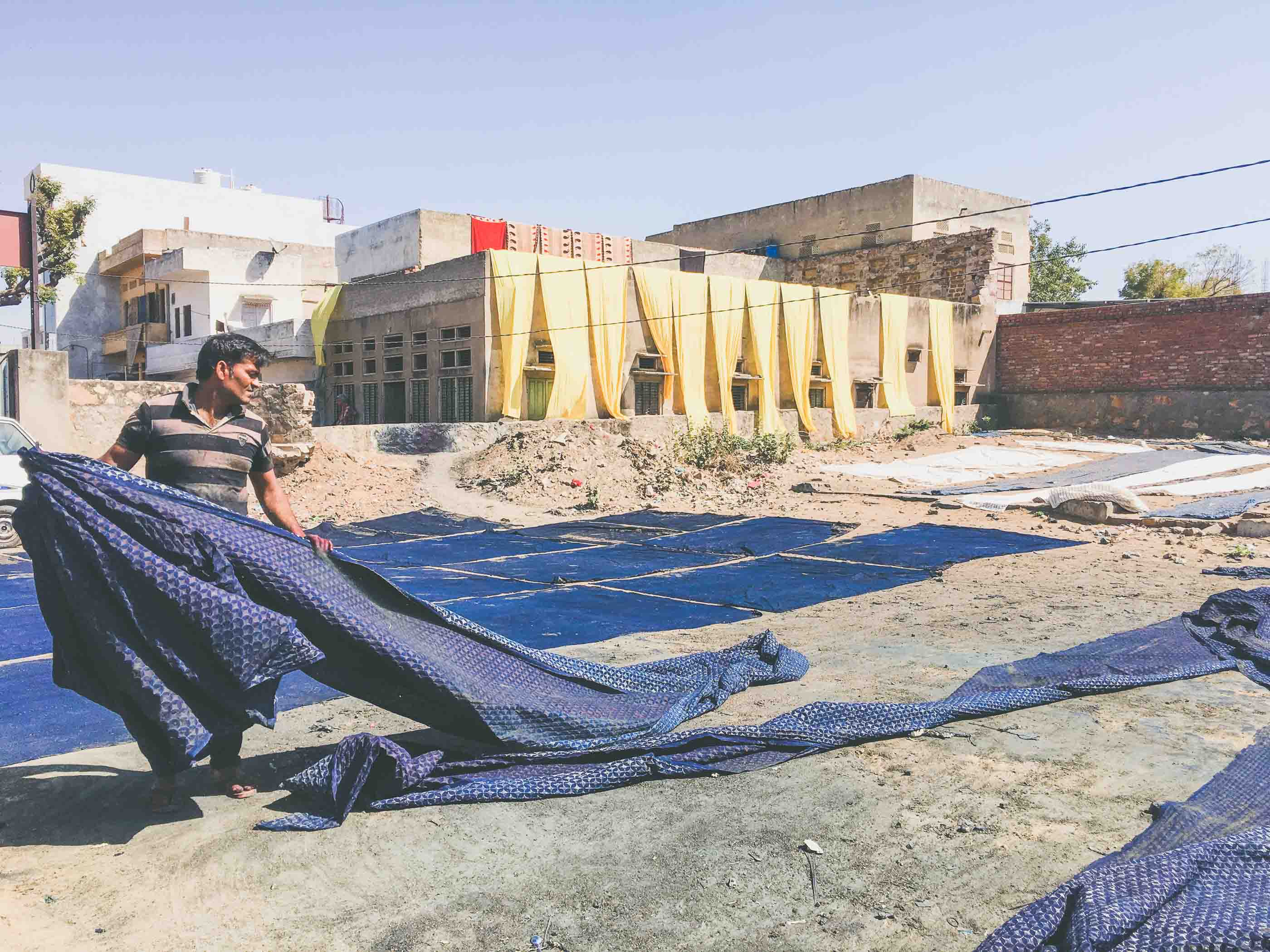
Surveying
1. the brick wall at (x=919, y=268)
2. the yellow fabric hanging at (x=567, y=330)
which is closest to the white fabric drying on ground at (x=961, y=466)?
the yellow fabric hanging at (x=567, y=330)

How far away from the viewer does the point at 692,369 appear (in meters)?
19.8

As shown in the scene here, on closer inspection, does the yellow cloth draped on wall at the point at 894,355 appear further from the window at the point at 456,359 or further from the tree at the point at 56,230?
the tree at the point at 56,230

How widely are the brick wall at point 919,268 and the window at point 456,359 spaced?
46.8 ft

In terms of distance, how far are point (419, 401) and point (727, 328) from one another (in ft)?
21.7

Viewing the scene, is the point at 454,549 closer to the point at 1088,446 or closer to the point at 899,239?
the point at 1088,446

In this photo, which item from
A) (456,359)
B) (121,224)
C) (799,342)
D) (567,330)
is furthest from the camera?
(121,224)

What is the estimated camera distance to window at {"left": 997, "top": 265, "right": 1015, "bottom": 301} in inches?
1240

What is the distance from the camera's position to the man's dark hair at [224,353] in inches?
139

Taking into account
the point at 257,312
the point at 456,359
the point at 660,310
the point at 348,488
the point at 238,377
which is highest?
the point at 257,312

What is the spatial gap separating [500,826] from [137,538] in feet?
4.71

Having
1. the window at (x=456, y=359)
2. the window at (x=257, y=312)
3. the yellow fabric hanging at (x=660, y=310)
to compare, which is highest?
the window at (x=257, y=312)

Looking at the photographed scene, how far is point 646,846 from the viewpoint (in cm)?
289

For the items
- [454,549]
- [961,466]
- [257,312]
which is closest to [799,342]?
[961,466]

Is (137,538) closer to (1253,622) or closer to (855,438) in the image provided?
(1253,622)
